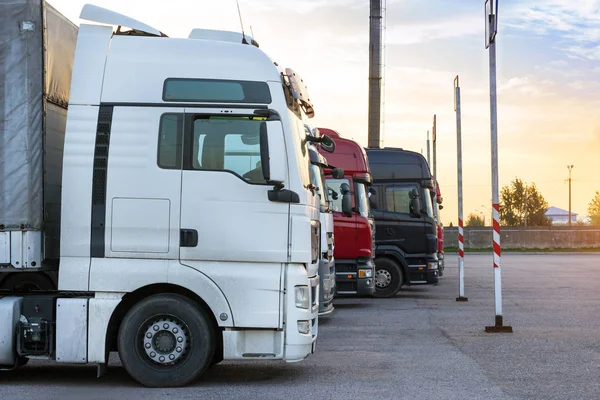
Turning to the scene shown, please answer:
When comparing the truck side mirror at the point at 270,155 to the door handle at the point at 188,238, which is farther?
the door handle at the point at 188,238

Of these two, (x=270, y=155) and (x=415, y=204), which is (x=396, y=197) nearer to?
(x=415, y=204)

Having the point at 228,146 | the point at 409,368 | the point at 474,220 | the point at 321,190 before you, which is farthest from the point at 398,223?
the point at 474,220

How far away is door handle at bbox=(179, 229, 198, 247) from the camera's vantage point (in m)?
8.87

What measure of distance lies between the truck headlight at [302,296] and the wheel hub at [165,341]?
1089 mm

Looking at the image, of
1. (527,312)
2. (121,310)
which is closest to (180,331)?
(121,310)

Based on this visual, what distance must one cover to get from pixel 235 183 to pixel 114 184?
3.63 feet

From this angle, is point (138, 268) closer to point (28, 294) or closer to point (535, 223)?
point (28, 294)

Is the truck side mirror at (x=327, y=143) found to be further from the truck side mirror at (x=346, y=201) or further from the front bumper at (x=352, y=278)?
the front bumper at (x=352, y=278)

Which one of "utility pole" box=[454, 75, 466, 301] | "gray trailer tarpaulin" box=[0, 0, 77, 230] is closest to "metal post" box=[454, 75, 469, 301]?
"utility pole" box=[454, 75, 466, 301]

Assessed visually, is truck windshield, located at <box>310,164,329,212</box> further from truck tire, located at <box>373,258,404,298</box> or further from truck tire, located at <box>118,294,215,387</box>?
truck tire, located at <box>373,258,404,298</box>

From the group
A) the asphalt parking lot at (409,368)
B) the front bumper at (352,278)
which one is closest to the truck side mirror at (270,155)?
the asphalt parking lot at (409,368)

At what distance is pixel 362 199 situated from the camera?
60.3 ft

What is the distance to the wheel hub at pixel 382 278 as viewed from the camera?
21.3 m

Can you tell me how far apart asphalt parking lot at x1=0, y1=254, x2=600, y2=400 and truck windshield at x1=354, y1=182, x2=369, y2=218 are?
188 cm
